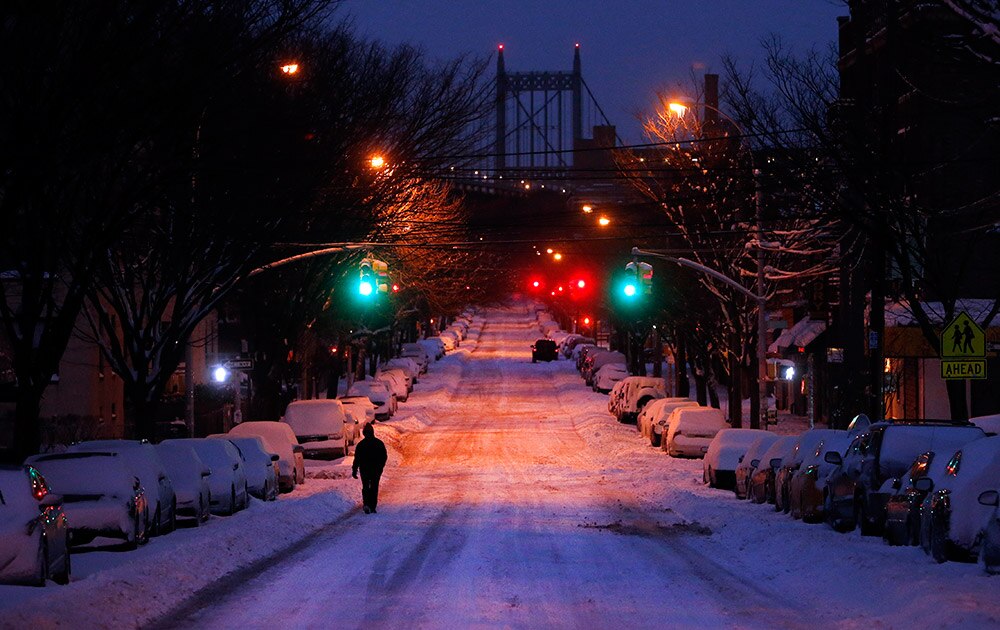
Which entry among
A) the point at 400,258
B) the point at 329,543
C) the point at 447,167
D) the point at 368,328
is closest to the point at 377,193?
the point at 447,167

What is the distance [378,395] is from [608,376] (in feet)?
62.1

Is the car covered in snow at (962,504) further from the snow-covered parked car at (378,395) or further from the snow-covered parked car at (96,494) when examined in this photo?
the snow-covered parked car at (378,395)

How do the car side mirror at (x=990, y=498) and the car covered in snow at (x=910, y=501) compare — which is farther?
the car covered in snow at (x=910, y=501)

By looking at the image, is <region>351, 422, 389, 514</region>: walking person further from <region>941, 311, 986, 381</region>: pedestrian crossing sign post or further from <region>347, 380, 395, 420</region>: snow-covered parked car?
<region>347, 380, 395, 420</region>: snow-covered parked car

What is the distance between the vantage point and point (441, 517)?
25.3 meters

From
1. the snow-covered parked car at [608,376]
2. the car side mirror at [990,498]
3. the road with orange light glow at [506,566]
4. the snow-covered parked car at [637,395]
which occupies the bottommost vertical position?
the road with orange light glow at [506,566]

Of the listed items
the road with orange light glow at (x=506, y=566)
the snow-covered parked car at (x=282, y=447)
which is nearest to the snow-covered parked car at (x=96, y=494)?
the road with orange light glow at (x=506, y=566)

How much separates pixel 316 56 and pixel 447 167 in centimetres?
909

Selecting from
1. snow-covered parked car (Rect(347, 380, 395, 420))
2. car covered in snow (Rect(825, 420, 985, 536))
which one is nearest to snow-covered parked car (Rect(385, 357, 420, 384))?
snow-covered parked car (Rect(347, 380, 395, 420))

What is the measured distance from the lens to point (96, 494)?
19.1m

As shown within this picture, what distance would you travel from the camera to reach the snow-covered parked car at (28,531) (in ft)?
47.9

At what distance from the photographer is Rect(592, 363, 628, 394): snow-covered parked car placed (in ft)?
247

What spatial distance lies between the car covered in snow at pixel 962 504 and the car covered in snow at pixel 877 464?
115 inches

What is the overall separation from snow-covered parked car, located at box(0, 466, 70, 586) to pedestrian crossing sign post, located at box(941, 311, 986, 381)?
14.0 m
